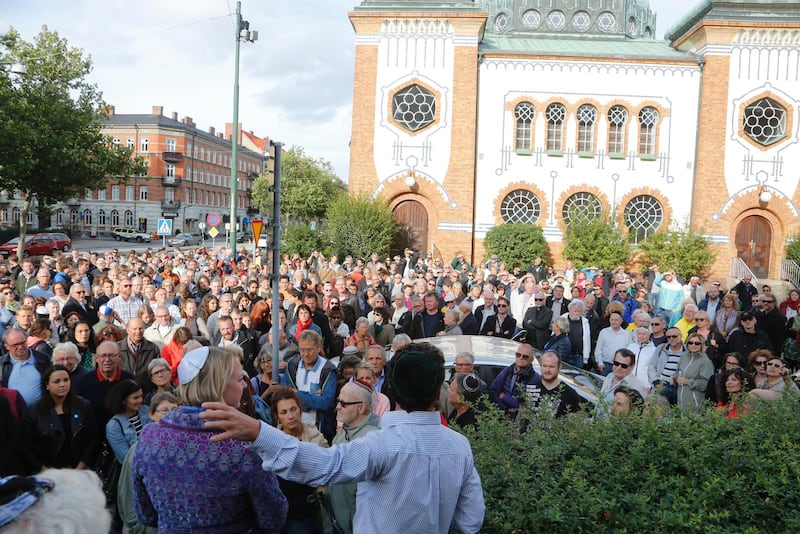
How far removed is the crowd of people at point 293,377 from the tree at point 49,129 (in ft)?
48.9

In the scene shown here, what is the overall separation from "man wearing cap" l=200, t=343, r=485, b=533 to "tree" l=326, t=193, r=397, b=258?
22.4 metres

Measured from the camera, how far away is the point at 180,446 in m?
2.75

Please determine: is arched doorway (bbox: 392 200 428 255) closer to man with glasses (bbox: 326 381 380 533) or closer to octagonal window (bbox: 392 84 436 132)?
octagonal window (bbox: 392 84 436 132)

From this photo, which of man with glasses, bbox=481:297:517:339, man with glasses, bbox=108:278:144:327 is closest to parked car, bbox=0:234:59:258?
man with glasses, bbox=108:278:144:327

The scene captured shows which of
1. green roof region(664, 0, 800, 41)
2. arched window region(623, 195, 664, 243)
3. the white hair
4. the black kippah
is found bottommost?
the white hair

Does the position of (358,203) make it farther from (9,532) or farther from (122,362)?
(9,532)

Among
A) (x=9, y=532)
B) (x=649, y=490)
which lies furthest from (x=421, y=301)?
(x=9, y=532)

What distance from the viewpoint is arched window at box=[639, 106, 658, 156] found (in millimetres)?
27266

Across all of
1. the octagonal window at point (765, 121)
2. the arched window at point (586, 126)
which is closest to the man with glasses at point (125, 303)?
the arched window at point (586, 126)

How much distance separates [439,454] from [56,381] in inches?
161

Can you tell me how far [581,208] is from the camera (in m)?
27.2

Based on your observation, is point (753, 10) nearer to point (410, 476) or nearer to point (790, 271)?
point (790, 271)

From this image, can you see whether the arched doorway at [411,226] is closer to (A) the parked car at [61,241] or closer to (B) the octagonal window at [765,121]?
(B) the octagonal window at [765,121]

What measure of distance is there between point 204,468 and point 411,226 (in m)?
25.0
